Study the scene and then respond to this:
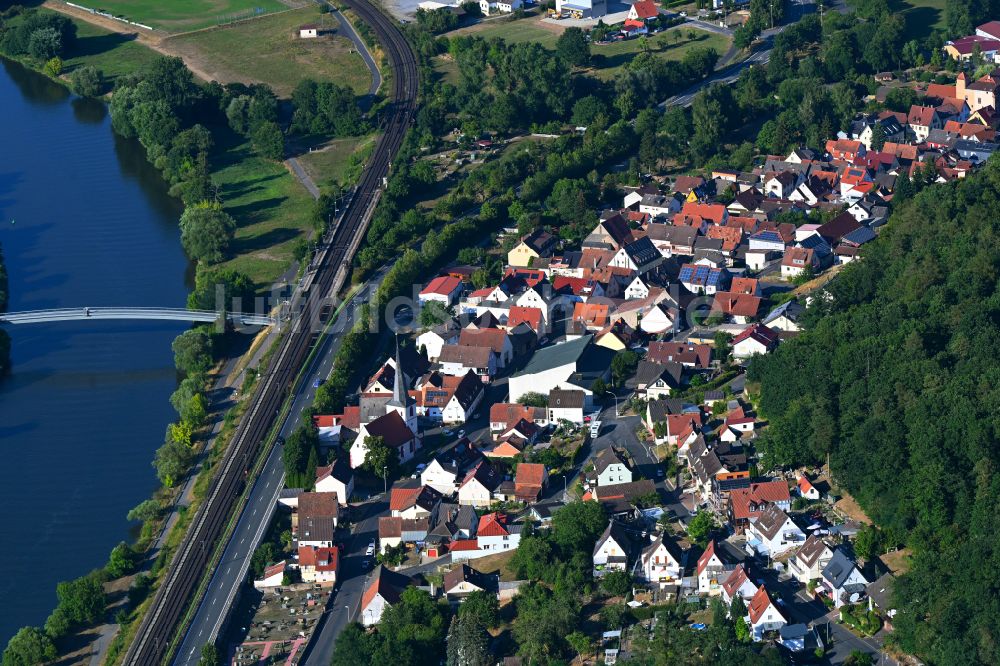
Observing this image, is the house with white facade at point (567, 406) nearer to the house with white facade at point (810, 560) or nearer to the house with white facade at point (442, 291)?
the house with white facade at point (442, 291)

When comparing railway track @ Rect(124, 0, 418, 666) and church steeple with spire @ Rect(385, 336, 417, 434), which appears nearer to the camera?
railway track @ Rect(124, 0, 418, 666)

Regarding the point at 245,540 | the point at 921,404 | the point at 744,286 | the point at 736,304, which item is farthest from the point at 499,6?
the point at 921,404

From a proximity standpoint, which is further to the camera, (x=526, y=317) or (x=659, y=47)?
(x=659, y=47)

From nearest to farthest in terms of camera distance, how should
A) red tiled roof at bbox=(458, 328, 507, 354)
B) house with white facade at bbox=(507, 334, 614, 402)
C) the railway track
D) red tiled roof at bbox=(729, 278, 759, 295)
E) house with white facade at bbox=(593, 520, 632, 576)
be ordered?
house with white facade at bbox=(593, 520, 632, 576), the railway track, house with white facade at bbox=(507, 334, 614, 402), red tiled roof at bbox=(458, 328, 507, 354), red tiled roof at bbox=(729, 278, 759, 295)

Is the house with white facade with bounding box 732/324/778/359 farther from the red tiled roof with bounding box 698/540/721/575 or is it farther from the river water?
the river water

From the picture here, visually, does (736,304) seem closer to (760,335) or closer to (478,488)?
(760,335)

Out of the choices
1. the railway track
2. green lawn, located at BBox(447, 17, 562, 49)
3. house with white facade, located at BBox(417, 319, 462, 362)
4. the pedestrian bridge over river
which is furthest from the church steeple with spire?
green lawn, located at BBox(447, 17, 562, 49)
